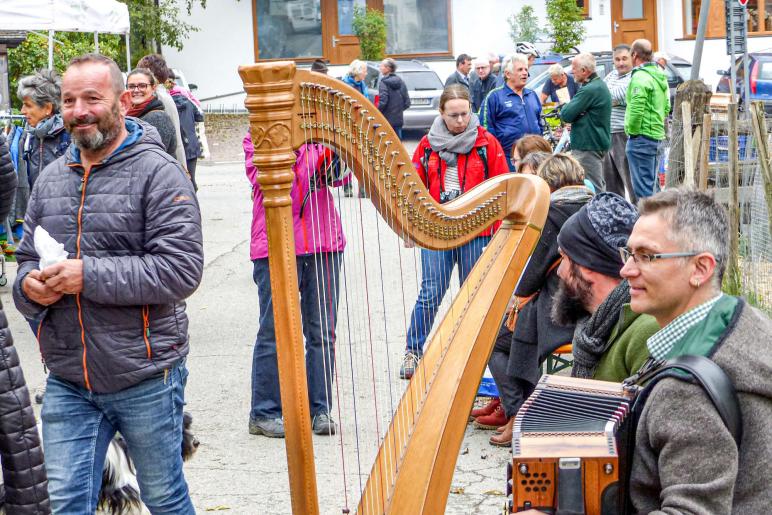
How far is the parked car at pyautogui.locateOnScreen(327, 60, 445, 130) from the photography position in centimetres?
2438

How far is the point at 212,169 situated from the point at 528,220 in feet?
58.1

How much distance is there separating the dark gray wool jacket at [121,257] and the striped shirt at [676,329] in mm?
1542

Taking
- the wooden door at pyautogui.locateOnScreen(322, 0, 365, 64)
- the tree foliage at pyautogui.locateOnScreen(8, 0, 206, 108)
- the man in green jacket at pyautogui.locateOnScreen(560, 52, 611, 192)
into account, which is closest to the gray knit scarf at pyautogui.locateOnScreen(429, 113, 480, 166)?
the man in green jacket at pyautogui.locateOnScreen(560, 52, 611, 192)

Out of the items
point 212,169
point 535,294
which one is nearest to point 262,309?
point 535,294

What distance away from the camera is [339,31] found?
33.4 meters

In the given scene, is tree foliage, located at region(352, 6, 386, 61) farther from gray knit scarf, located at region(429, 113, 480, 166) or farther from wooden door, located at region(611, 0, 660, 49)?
gray knit scarf, located at region(429, 113, 480, 166)

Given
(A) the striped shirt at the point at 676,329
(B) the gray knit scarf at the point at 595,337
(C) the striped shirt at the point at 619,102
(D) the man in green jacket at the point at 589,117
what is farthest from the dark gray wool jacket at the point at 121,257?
(C) the striped shirt at the point at 619,102

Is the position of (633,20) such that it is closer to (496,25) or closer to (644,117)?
(496,25)

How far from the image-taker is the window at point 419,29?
108ft

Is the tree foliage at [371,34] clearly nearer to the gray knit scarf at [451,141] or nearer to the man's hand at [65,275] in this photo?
the gray knit scarf at [451,141]

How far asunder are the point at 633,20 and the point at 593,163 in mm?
23287

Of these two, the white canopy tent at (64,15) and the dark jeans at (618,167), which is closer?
the white canopy tent at (64,15)

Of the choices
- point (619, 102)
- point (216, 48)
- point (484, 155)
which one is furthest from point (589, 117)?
point (216, 48)

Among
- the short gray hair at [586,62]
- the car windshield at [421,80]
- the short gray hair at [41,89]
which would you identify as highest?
the car windshield at [421,80]
